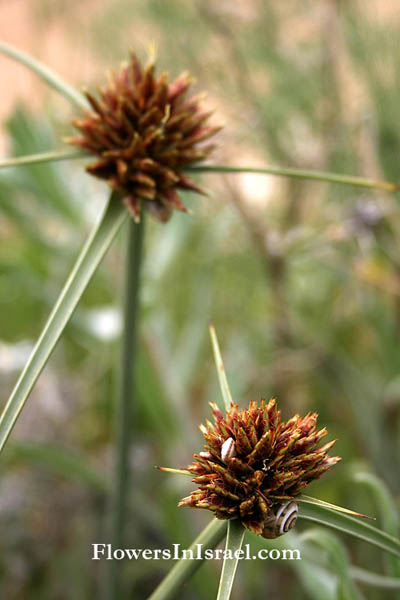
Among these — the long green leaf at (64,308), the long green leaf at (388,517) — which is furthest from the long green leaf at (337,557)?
the long green leaf at (64,308)

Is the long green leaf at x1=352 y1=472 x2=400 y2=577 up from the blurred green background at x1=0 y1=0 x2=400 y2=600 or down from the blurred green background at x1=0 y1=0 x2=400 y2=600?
down

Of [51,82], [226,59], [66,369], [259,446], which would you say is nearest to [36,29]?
→ [226,59]

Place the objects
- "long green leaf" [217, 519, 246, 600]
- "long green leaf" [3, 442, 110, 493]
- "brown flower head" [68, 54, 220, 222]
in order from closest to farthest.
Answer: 1. "long green leaf" [217, 519, 246, 600]
2. "brown flower head" [68, 54, 220, 222]
3. "long green leaf" [3, 442, 110, 493]

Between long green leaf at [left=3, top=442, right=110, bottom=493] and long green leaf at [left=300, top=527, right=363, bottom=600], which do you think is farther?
long green leaf at [left=3, top=442, right=110, bottom=493]

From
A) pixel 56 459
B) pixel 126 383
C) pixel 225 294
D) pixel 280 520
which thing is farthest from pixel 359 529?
pixel 225 294

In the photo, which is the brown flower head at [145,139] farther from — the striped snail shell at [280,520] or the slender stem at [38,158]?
the striped snail shell at [280,520]

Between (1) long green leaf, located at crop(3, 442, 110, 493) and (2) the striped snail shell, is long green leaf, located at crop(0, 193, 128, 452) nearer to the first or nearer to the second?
(2) the striped snail shell

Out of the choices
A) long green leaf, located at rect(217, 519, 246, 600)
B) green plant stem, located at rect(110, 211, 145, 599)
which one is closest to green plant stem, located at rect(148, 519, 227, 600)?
long green leaf, located at rect(217, 519, 246, 600)
